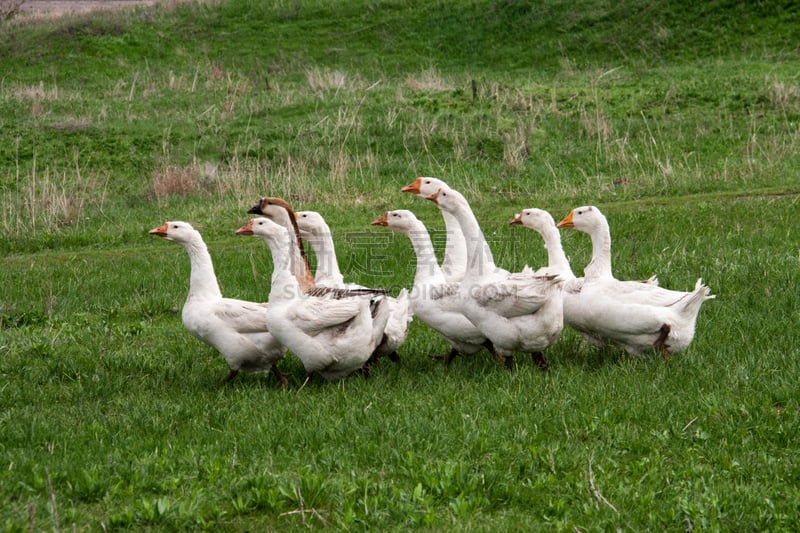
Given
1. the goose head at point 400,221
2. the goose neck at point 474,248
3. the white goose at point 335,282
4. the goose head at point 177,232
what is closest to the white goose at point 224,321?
the goose head at point 177,232

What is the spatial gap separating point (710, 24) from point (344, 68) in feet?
44.3

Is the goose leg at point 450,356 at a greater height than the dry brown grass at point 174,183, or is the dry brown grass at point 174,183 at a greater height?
the dry brown grass at point 174,183

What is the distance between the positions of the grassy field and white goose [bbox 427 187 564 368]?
37 cm

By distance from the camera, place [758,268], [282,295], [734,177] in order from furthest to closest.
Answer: [734,177] → [758,268] → [282,295]

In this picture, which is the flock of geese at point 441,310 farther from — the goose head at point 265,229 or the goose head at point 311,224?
the goose head at point 311,224

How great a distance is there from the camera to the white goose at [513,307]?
26.0 ft

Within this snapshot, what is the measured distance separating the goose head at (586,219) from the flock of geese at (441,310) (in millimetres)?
11

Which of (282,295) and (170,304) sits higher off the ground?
(282,295)

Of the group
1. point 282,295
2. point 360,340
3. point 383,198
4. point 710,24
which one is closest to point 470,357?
point 360,340

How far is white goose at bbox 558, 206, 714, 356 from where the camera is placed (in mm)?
7984

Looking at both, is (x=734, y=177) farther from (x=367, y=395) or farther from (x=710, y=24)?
(x=710, y=24)

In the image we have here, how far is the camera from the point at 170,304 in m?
11.5

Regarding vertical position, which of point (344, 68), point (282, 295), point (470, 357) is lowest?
point (470, 357)

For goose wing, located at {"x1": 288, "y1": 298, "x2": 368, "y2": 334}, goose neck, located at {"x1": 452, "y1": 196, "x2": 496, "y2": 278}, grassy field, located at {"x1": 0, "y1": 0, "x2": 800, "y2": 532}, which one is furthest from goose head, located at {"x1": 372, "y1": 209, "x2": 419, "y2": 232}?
goose wing, located at {"x1": 288, "y1": 298, "x2": 368, "y2": 334}
